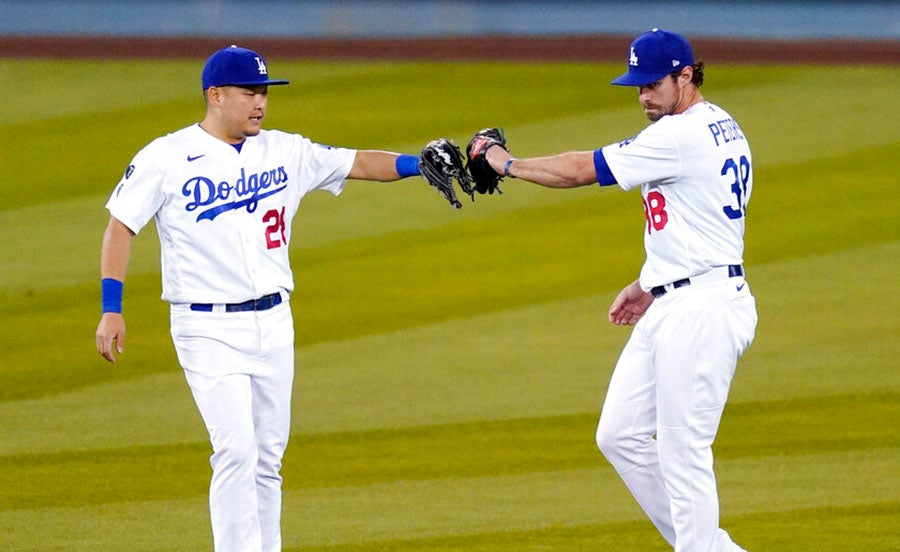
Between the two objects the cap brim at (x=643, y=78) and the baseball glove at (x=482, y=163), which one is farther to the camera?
the baseball glove at (x=482, y=163)

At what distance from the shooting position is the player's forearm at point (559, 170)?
20.1 ft

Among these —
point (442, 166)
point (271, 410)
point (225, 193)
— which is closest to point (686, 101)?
point (442, 166)

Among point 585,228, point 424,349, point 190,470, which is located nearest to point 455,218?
point 585,228

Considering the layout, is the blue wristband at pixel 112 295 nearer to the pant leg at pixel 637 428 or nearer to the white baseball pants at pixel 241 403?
the white baseball pants at pixel 241 403

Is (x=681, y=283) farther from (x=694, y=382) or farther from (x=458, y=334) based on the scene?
(x=458, y=334)

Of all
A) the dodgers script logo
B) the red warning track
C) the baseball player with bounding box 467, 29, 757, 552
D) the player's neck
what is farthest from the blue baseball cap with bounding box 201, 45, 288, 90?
the red warning track

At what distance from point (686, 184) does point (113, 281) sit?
7.28 ft

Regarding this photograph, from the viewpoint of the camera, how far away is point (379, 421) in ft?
30.3

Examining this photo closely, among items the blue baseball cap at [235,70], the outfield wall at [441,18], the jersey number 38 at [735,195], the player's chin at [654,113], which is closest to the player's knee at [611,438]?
the jersey number 38 at [735,195]

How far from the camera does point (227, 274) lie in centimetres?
600

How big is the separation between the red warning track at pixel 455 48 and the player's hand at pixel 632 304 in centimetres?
1286

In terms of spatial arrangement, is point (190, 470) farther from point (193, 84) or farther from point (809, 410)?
point (193, 84)

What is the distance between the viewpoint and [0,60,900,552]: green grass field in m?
7.63

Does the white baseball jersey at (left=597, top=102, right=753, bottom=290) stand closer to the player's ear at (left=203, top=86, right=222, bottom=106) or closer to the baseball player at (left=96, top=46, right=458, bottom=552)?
the baseball player at (left=96, top=46, right=458, bottom=552)
